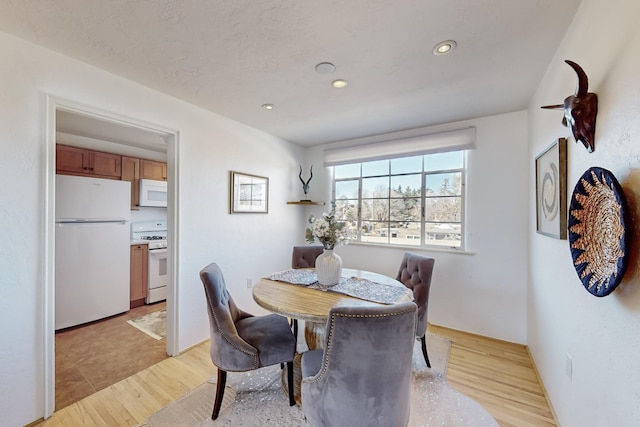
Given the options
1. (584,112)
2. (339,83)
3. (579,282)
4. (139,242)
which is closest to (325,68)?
(339,83)

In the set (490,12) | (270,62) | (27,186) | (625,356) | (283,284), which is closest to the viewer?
(625,356)

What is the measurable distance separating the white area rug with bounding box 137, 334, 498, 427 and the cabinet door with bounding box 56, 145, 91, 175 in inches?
123

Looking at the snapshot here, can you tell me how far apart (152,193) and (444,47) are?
420 cm

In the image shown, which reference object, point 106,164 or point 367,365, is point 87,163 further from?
point 367,365

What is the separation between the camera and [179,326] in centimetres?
249

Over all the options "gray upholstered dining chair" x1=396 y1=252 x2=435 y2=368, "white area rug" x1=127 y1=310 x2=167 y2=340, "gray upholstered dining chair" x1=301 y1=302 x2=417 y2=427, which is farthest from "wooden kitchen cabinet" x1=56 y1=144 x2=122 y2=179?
"gray upholstered dining chair" x1=396 y1=252 x2=435 y2=368

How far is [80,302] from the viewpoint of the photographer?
304cm

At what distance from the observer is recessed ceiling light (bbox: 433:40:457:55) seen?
1595 mm

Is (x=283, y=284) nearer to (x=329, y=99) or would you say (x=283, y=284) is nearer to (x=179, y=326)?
(x=179, y=326)

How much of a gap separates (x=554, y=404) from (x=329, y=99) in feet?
9.39

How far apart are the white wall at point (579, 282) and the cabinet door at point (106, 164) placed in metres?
4.77

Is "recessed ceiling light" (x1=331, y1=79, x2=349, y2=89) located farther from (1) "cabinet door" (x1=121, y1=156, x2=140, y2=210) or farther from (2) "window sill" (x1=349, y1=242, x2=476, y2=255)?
(1) "cabinet door" (x1=121, y1=156, x2=140, y2=210)

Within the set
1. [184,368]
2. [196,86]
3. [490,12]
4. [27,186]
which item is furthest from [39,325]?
[490,12]

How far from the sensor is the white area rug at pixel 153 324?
9.57ft
